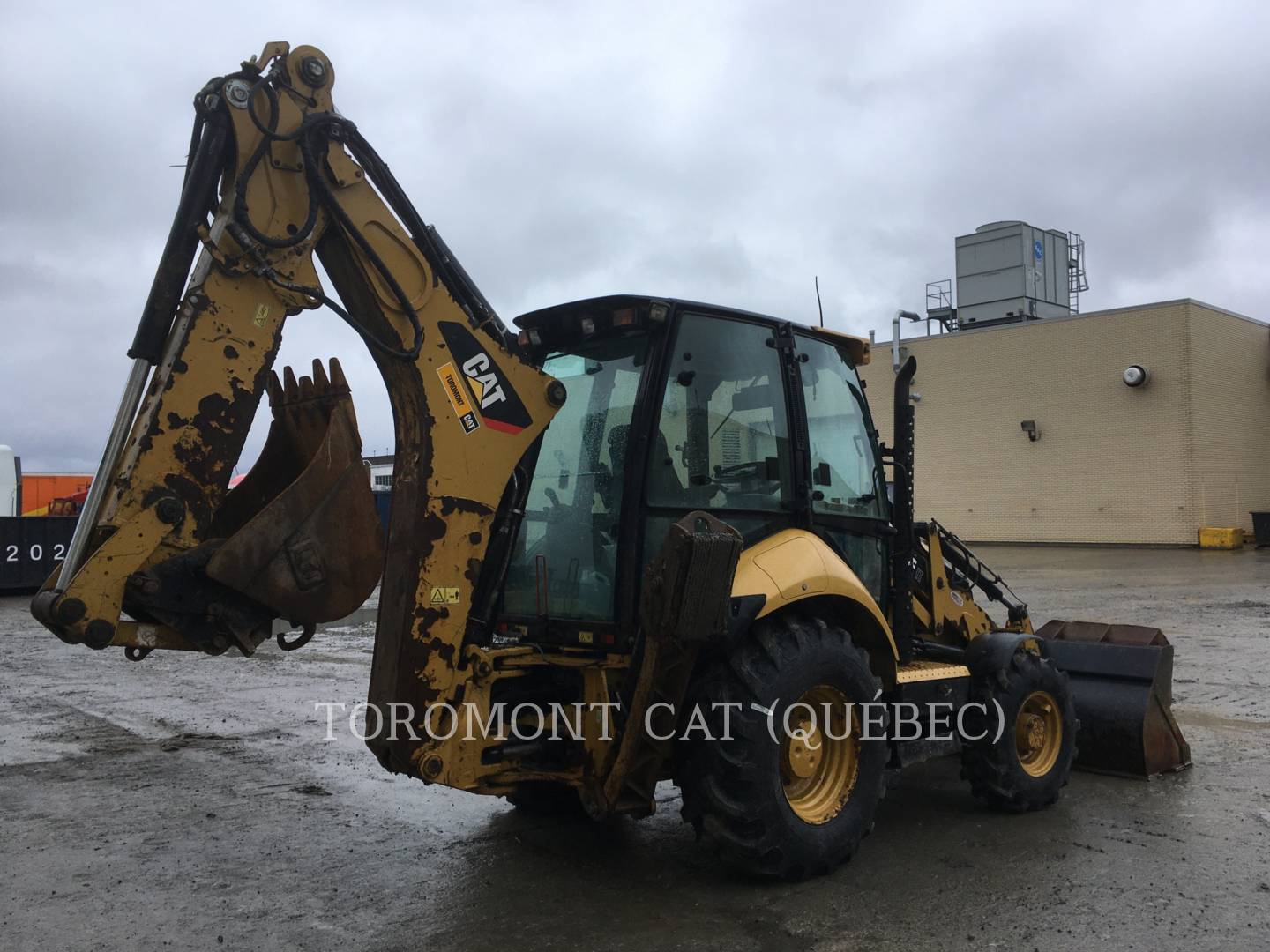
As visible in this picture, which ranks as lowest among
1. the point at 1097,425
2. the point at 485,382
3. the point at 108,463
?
the point at 108,463

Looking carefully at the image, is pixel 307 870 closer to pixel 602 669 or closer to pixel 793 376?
pixel 602 669

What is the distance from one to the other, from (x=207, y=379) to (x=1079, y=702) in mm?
5379

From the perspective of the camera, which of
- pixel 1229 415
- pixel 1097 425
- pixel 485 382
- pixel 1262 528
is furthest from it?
pixel 1097 425

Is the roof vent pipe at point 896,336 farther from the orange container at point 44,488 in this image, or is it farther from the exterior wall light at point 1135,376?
the orange container at point 44,488

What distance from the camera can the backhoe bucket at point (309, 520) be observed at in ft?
13.5

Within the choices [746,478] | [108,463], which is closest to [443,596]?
[108,463]

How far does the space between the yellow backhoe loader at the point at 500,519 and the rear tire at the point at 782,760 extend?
14mm

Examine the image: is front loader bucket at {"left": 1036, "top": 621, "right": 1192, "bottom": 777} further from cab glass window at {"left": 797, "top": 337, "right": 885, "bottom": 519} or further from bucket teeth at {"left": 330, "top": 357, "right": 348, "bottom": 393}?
bucket teeth at {"left": 330, "top": 357, "right": 348, "bottom": 393}

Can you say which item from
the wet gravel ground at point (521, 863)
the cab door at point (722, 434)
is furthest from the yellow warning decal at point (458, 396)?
the wet gravel ground at point (521, 863)

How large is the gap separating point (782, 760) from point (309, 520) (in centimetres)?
→ 221

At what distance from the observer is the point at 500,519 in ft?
15.8

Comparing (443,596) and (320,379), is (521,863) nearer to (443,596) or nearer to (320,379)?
(443,596)

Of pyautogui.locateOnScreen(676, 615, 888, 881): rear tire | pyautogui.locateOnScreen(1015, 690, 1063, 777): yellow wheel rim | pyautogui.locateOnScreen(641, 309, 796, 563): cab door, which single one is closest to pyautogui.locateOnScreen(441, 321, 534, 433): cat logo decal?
pyautogui.locateOnScreen(641, 309, 796, 563): cab door

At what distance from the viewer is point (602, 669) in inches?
188
